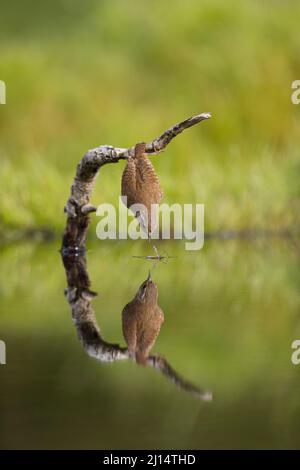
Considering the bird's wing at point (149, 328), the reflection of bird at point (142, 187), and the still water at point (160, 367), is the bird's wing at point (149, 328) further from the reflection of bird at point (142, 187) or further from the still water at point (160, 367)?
the reflection of bird at point (142, 187)

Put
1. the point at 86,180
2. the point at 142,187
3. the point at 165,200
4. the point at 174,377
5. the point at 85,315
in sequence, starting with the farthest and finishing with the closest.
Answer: the point at 165,200, the point at 86,180, the point at 142,187, the point at 85,315, the point at 174,377

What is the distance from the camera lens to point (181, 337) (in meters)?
3.35

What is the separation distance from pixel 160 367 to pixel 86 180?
286cm

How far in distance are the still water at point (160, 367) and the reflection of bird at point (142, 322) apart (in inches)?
1.3

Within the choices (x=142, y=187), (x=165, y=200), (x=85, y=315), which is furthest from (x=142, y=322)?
(x=165, y=200)

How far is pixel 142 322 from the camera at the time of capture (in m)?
3.66

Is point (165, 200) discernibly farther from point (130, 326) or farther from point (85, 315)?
point (130, 326)

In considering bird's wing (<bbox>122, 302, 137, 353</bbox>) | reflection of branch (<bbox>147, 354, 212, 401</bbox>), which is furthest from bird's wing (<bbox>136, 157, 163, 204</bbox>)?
reflection of branch (<bbox>147, 354, 212, 401</bbox>)

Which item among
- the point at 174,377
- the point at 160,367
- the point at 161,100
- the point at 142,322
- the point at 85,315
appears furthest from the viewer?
the point at 161,100

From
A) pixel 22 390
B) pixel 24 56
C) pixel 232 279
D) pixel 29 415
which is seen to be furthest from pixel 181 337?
pixel 24 56

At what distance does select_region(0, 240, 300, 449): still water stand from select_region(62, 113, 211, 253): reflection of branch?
54cm

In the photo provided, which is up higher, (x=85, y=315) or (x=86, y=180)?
(x=86, y=180)

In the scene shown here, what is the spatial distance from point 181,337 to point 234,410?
101cm
